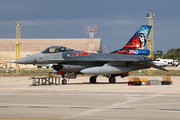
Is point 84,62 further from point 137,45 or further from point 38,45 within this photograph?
point 38,45

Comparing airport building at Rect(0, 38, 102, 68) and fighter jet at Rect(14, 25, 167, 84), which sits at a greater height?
airport building at Rect(0, 38, 102, 68)

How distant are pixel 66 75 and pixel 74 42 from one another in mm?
65454

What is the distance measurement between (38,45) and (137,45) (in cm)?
6448

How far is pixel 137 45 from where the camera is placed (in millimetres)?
24625

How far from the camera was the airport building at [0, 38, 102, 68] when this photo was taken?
79.8 metres

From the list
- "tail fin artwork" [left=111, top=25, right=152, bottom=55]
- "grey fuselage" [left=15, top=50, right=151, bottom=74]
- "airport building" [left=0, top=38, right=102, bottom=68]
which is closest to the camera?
"grey fuselage" [left=15, top=50, right=151, bottom=74]

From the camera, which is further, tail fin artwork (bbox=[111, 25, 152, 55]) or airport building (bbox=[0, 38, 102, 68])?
airport building (bbox=[0, 38, 102, 68])

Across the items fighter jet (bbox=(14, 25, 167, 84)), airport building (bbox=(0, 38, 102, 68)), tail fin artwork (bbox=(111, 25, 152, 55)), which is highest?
airport building (bbox=(0, 38, 102, 68))

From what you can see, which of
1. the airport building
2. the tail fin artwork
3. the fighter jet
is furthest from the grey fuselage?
the airport building

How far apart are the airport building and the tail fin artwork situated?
176 ft

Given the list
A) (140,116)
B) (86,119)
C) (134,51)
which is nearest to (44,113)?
(86,119)

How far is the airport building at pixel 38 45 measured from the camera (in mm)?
79812

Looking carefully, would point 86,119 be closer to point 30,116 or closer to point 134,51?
point 30,116

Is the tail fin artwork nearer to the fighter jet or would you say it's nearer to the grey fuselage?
the fighter jet
